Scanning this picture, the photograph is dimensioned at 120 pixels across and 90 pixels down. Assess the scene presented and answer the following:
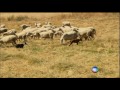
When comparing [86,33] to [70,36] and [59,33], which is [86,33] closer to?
[70,36]

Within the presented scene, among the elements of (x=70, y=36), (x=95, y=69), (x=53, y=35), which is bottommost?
(x=53, y=35)

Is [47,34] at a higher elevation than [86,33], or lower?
lower

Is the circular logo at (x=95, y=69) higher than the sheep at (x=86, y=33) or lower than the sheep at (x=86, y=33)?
lower

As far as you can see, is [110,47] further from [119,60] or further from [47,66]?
[47,66]

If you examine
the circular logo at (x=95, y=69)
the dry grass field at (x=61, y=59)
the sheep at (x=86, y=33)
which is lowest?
the dry grass field at (x=61, y=59)

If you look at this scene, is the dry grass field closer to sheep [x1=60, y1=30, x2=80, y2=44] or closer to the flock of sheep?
the flock of sheep

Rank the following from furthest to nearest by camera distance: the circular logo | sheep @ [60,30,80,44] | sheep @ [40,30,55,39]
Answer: sheep @ [40,30,55,39] → sheep @ [60,30,80,44] → the circular logo

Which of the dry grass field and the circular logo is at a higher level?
the circular logo

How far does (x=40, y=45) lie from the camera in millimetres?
16016

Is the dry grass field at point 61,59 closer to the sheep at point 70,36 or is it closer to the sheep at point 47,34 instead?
the sheep at point 47,34

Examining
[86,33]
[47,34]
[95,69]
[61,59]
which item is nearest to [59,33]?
[47,34]

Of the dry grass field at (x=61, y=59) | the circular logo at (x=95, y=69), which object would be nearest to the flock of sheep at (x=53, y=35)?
the dry grass field at (x=61, y=59)

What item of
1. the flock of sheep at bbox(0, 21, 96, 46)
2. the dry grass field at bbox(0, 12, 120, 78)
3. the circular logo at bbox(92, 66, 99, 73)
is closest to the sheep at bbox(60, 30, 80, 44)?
the flock of sheep at bbox(0, 21, 96, 46)

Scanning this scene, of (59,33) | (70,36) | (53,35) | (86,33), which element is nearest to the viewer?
(70,36)
